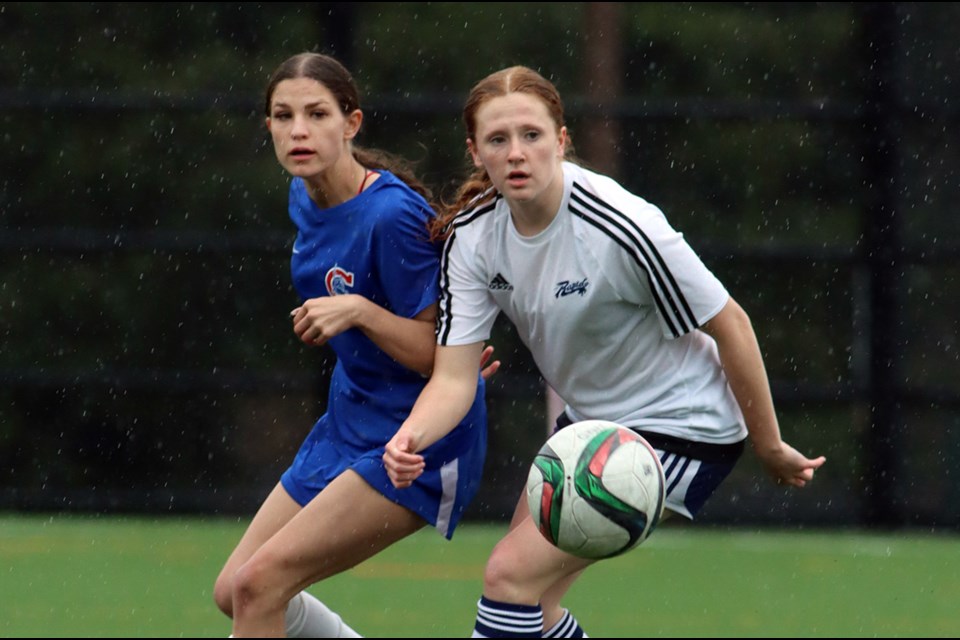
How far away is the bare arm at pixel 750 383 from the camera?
4.01 metres

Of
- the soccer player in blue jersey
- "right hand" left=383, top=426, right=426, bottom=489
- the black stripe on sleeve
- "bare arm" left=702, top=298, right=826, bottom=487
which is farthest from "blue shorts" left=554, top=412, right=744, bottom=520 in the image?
"right hand" left=383, top=426, right=426, bottom=489

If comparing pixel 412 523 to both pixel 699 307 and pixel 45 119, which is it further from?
pixel 45 119

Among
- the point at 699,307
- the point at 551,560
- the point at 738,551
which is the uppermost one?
the point at 699,307

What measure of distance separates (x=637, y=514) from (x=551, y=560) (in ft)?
0.79

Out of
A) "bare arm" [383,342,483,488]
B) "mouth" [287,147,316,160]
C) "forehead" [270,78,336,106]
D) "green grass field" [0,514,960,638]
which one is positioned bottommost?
"green grass field" [0,514,960,638]

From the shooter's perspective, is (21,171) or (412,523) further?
(21,171)

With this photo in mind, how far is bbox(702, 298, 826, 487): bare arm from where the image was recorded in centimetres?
401

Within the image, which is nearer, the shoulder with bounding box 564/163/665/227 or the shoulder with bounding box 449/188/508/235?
the shoulder with bounding box 564/163/665/227

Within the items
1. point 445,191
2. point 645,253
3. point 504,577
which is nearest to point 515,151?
point 645,253

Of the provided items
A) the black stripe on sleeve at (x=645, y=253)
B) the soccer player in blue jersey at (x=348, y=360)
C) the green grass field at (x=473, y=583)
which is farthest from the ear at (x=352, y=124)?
the green grass field at (x=473, y=583)

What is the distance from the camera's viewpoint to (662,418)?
4.12 metres

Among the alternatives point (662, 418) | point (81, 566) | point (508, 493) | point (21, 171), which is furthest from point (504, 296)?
point (21, 171)

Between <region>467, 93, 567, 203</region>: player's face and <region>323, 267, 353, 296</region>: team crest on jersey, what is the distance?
1.52 ft

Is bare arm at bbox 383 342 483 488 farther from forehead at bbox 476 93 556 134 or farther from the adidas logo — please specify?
forehead at bbox 476 93 556 134
